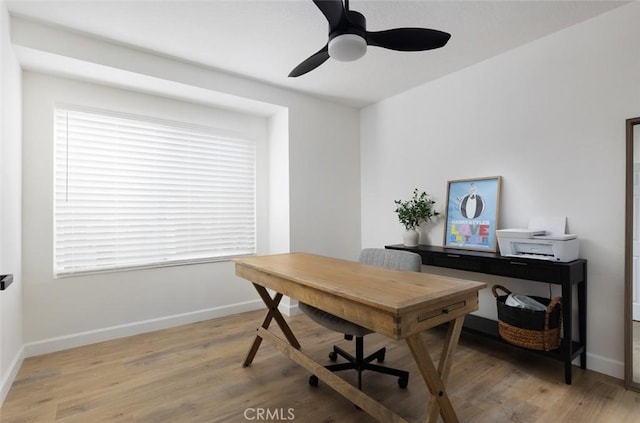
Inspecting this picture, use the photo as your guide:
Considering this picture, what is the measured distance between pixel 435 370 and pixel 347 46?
63.4 inches

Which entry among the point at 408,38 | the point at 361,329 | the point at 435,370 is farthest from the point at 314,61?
the point at 435,370

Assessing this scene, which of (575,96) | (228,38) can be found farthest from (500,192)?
(228,38)

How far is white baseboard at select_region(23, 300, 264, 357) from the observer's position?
2.65 metres

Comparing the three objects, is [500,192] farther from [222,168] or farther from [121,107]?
[121,107]

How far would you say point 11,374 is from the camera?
2.19 m

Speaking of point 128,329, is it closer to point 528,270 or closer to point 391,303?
point 391,303

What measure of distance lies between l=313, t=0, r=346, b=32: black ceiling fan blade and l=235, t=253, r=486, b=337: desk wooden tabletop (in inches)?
51.1

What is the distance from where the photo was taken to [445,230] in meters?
3.21

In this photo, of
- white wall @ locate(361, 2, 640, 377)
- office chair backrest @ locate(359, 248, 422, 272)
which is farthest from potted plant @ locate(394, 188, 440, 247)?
office chair backrest @ locate(359, 248, 422, 272)

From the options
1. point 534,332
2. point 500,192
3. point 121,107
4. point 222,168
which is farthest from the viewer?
point 222,168

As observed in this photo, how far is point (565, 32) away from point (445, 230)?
72.1 inches

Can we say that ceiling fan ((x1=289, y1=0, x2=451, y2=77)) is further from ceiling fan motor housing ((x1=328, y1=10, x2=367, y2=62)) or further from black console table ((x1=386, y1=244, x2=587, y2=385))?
black console table ((x1=386, y1=244, x2=587, y2=385))

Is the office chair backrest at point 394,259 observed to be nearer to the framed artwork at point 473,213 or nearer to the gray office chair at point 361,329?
the gray office chair at point 361,329

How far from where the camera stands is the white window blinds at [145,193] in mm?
2799
